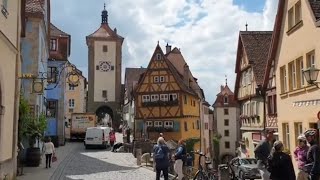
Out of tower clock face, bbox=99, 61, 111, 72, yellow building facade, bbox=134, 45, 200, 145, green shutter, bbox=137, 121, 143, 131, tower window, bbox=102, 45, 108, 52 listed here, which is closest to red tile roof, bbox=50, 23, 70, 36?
yellow building facade, bbox=134, 45, 200, 145

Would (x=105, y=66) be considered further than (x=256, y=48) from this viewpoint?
Yes

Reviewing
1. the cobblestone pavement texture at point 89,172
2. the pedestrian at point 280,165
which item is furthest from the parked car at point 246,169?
the pedestrian at point 280,165

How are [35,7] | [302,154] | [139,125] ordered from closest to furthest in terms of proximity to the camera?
1. [302,154]
2. [35,7]
3. [139,125]

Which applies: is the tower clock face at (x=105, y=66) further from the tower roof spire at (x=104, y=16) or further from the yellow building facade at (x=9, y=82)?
the yellow building facade at (x=9, y=82)

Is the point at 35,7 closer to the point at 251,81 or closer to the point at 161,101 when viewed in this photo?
the point at 251,81

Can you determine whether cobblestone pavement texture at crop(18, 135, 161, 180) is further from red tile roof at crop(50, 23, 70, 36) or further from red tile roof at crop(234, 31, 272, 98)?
red tile roof at crop(50, 23, 70, 36)

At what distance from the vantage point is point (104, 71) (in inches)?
2975

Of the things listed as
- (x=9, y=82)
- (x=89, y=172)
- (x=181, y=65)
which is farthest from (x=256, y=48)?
(x=181, y=65)

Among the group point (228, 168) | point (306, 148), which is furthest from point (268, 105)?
point (306, 148)

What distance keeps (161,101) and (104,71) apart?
28.7 meters

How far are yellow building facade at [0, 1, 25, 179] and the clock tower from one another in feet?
192

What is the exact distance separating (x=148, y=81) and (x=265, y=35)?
1645 centimetres

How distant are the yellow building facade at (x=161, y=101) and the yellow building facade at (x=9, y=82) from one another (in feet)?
102

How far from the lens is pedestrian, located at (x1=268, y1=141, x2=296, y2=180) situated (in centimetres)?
994
